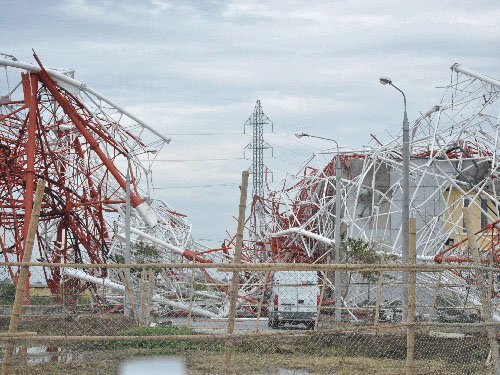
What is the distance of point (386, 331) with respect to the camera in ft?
59.2

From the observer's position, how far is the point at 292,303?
91.2ft

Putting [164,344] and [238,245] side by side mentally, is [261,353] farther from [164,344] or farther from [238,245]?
[238,245]

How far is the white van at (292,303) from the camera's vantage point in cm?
2528

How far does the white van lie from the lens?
25.3 m

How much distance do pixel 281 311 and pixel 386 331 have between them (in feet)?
25.4

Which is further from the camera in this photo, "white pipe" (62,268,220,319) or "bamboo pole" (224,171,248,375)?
"white pipe" (62,268,220,319)

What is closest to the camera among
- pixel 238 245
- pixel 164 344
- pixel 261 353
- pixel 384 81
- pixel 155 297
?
pixel 238 245

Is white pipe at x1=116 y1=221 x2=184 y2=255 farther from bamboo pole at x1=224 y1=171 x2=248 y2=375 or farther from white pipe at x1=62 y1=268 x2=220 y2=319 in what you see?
bamboo pole at x1=224 y1=171 x2=248 y2=375

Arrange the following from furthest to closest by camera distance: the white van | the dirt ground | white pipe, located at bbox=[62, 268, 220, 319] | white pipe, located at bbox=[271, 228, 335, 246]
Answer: white pipe, located at bbox=[271, 228, 335, 246] < white pipe, located at bbox=[62, 268, 220, 319] < the white van < the dirt ground

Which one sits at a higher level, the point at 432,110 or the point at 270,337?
the point at 432,110

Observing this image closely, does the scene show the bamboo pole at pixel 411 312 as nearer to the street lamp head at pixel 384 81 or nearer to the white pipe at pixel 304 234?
the street lamp head at pixel 384 81

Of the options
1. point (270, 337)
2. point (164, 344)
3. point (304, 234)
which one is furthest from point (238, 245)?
point (304, 234)

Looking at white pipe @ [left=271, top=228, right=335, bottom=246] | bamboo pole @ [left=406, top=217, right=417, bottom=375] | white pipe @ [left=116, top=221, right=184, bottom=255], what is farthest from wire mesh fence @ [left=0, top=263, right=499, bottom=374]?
white pipe @ [left=271, top=228, right=335, bottom=246]

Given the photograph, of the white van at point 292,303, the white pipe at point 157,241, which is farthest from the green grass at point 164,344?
the white pipe at point 157,241
